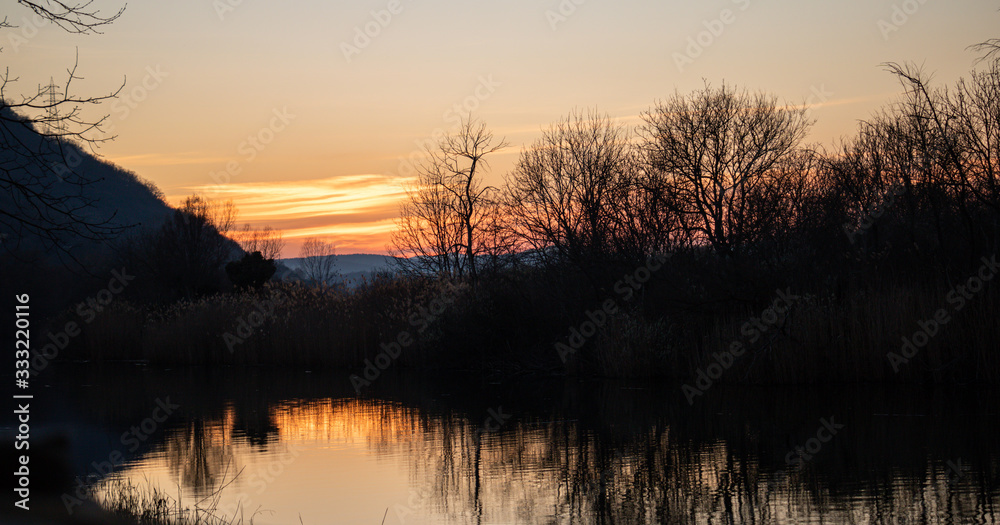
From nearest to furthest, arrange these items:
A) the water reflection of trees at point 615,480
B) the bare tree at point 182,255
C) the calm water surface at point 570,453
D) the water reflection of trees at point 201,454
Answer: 1. the water reflection of trees at point 615,480
2. the calm water surface at point 570,453
3. the water reflection of trees at point 201,454
4. the bare tree at point 182,255

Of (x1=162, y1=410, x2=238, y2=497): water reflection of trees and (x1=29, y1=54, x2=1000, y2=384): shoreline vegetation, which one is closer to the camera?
(x1=162, y1=410, x2=238, y2=497): water reflection of trees

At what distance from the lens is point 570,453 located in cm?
958

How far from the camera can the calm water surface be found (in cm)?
692

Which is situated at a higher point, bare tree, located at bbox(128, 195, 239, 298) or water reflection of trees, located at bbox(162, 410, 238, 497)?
bare tree, located at bbox(128, 195, 239, 298)

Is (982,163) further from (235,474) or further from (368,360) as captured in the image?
(368,360)

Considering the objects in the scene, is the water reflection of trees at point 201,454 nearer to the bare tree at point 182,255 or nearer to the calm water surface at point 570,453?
the calm water surface at point 570,453

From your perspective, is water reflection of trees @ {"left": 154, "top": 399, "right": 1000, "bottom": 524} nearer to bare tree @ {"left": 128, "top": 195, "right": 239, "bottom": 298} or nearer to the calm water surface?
the calm water surface

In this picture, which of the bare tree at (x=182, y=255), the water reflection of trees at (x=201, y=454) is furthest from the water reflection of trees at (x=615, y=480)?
the bare tree at (x=182, y=255)

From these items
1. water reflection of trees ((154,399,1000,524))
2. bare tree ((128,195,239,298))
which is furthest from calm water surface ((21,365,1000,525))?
bare tree ((128,195,239,298))

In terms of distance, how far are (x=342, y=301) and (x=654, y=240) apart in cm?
959

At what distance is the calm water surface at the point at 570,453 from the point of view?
22.7 feet

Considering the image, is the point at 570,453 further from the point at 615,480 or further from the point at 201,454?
the point at 201,454

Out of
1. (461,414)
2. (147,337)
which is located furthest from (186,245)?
(461,414)

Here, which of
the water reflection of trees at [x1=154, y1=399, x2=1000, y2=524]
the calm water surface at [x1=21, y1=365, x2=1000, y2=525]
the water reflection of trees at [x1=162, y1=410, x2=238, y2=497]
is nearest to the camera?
the water reflection of trees at [x1=154, y1=399, x2=1000, y2=524]
